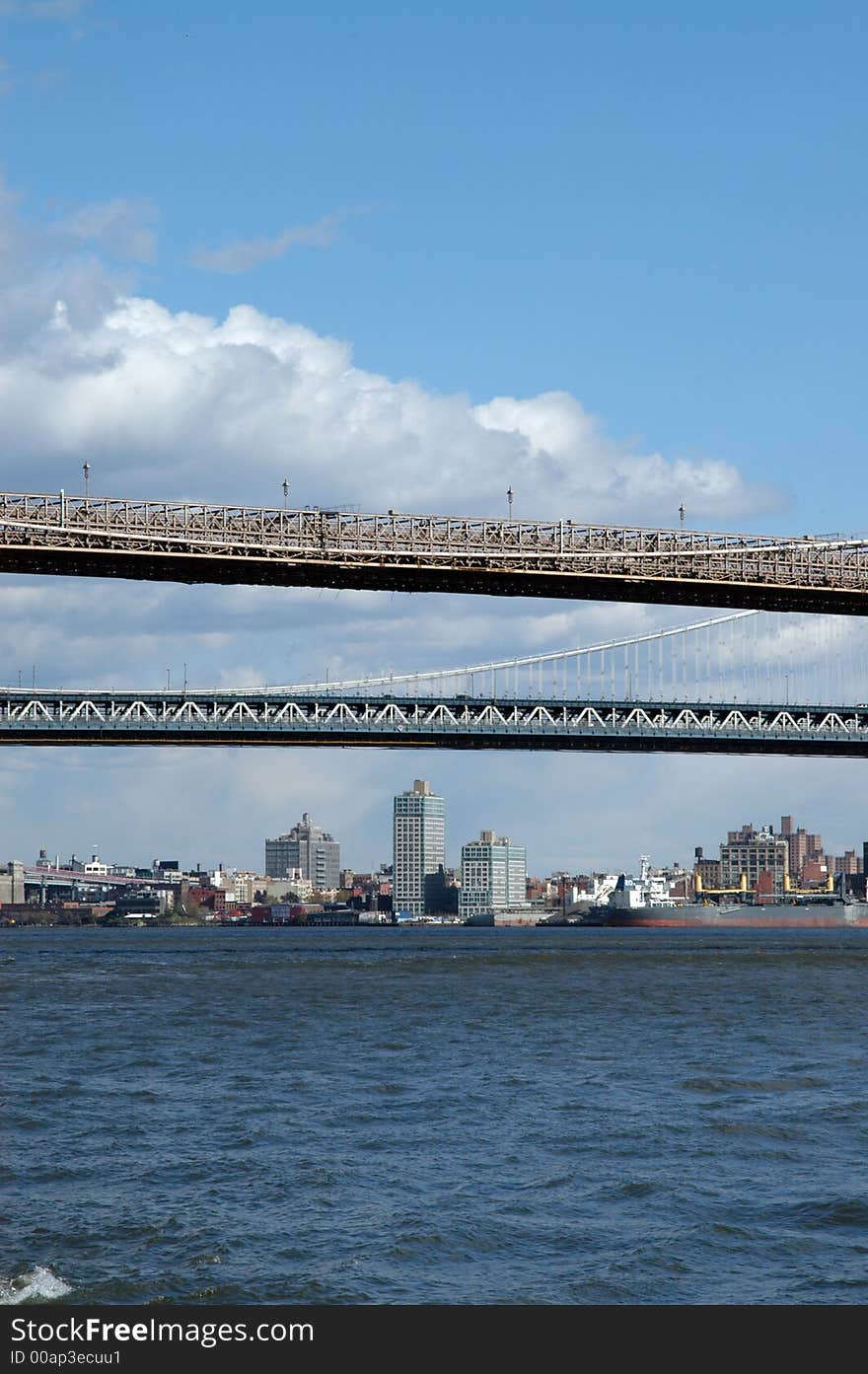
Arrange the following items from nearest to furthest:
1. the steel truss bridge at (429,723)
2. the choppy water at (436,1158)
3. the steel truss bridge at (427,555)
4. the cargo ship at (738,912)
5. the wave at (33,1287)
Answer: the wave at (33,1287) < the choppy water at (436,1158) < the steel truss bridge at (427,555) < the steel truss bridge at (429,723) < the cargo ship at (738,912)

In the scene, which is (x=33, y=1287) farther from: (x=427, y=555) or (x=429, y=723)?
(x=429, y=723)

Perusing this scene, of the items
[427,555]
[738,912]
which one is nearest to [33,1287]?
[427,555]

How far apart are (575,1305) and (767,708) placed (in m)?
73.4

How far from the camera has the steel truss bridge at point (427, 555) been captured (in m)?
48.7

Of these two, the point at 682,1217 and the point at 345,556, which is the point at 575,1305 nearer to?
the point at 682,1217

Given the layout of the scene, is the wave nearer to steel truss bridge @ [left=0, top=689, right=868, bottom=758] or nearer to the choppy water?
the choppy water

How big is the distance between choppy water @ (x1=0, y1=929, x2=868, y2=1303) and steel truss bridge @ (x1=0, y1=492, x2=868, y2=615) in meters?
17.7

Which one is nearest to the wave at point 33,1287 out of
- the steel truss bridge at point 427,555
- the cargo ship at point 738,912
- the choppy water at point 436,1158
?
the choppy water at point 436,1158

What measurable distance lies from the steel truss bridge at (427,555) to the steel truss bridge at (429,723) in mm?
22106

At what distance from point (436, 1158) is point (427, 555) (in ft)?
118

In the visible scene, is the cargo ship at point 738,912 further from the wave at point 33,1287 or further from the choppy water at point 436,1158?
the wave at point 33,1287

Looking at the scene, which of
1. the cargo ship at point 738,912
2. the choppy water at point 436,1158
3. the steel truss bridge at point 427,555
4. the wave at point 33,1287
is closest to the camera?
the wave at point 33,1287

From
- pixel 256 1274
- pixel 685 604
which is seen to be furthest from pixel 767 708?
pixel 256 1274

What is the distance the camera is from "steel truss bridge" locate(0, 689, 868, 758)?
76438mm
